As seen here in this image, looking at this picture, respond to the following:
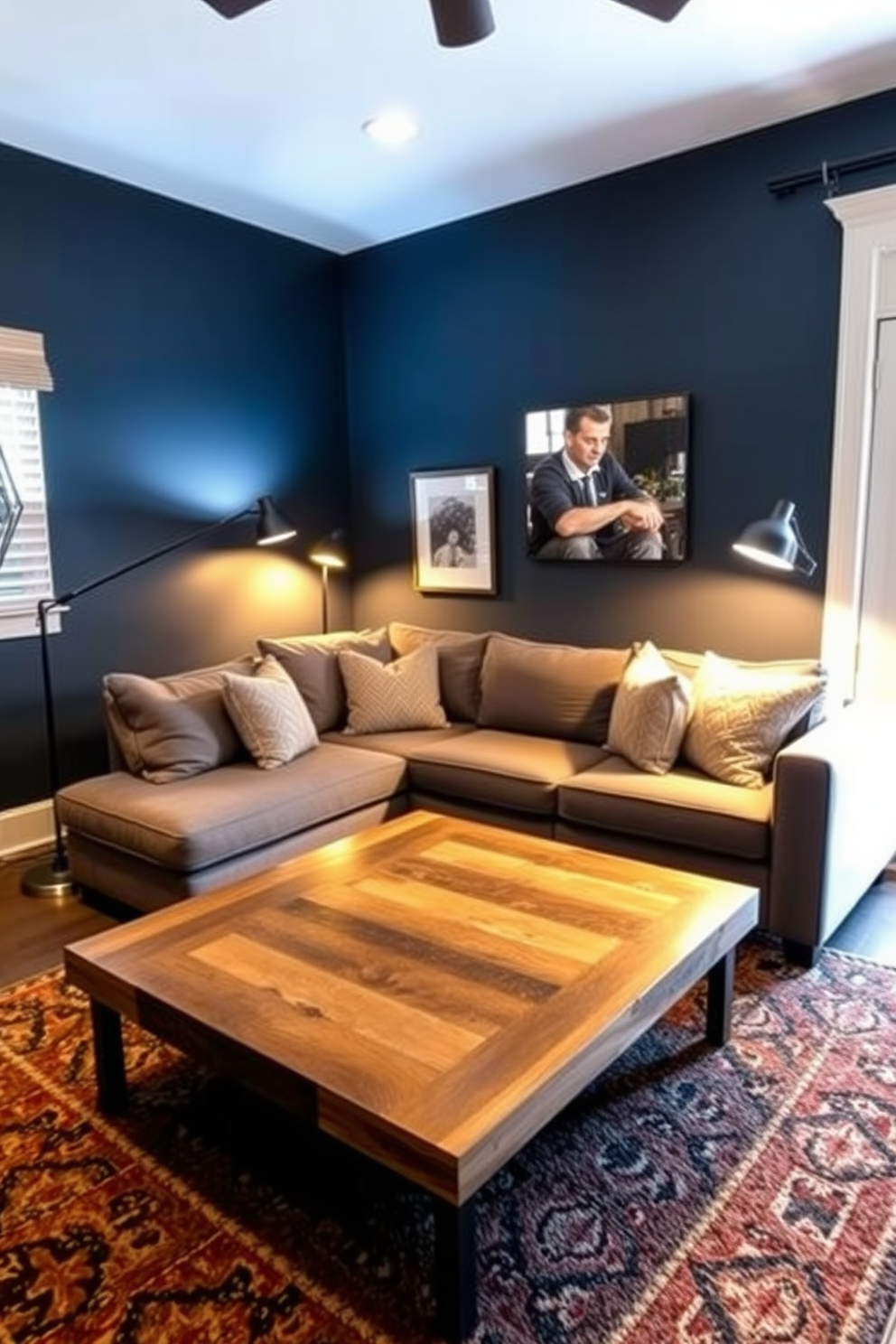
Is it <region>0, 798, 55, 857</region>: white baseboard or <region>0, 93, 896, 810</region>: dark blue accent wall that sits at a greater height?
<region>0, 93, 896, 810</region>: dark blue accent wall

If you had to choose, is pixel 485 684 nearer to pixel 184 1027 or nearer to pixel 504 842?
pixel 504 842

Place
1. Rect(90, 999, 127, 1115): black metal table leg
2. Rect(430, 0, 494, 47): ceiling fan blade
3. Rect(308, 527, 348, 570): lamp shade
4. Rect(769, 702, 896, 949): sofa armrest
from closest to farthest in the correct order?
Rect(430, 0, 494, 47): ceiling fan blade → Rect(90, 999, 127, 1115): black metal table leg → Rect(769, 702, 896, 949): sofa armrest → Rect(308, 527, 348, 570): lamp shade

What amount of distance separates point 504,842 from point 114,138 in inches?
116

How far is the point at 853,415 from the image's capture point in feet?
10.4

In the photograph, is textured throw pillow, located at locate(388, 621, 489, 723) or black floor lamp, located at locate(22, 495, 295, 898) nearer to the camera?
black floor lamp, located at locate(22, 495, 295, 898)

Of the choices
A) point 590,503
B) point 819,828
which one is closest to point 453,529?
point 590,503

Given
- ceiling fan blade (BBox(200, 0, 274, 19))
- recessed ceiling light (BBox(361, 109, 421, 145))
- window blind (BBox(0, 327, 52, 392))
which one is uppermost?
recessed ceiling light (BBox(361, 109, 421, 145))

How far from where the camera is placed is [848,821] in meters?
2.56

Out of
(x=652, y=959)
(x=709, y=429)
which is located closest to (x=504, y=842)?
(x=652, y=959)

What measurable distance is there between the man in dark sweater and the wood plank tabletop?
1.78 metres

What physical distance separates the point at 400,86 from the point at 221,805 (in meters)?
2.44

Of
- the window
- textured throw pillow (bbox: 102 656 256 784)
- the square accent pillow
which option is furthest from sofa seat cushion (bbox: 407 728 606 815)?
the window

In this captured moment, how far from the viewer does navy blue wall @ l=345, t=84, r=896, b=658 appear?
328 cm

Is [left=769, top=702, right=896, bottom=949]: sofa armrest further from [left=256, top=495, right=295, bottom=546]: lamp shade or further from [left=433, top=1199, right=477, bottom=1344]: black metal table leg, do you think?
[left=256, top=495, right=295, bottom=546]: lamp shade
